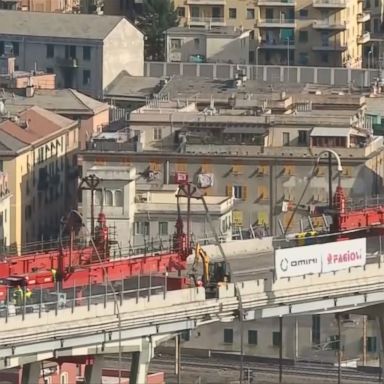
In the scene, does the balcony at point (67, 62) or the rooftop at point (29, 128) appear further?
the balcony at point (67, 62)

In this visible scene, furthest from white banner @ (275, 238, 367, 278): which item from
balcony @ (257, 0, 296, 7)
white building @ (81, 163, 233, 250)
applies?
balcony @ (257, 0, 296, 7)

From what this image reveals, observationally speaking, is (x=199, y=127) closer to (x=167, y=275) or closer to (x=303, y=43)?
(x=167, y=275)

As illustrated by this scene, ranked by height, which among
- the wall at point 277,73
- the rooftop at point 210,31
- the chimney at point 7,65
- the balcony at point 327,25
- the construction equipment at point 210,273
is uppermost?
the balcony at point 327,25

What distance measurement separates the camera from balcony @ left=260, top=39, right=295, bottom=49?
128 metres

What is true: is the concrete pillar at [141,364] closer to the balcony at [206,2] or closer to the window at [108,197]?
the window at [108,197]

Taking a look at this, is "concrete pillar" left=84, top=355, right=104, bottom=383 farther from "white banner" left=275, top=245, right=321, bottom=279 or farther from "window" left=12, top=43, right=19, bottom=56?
"window" left=12, top=43, right=19, bottom=56

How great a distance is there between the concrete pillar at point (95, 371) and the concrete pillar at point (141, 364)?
30.5 inches

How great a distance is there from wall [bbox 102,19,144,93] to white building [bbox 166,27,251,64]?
13.0 ft

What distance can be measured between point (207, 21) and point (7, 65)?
50.4 ft

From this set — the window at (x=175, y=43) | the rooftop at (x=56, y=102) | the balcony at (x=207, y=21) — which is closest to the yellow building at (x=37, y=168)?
the rooftop at (x=56, y=102)

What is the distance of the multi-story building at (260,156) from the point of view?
9188 cm

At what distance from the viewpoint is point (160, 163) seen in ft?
305

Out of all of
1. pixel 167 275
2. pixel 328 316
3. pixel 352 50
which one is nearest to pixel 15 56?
pixel 352 50

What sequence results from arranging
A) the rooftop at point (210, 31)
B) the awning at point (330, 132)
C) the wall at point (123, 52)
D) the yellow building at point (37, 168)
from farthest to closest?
the rooftop at point (210, 31) < the wall at point (123, 52) < the yellow building at point (37, 168) < the awning at point (330, 132)
